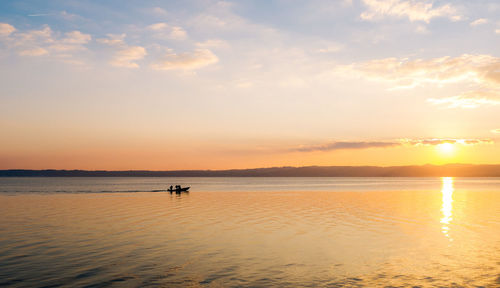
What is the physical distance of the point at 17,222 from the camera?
35000 millimetres

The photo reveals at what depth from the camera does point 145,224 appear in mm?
34094

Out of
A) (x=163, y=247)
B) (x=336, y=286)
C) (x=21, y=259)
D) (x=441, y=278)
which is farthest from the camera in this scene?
(x=163, y=247)

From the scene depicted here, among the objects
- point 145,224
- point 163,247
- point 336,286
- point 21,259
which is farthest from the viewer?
point 145,224

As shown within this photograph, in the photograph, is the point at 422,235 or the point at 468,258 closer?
the point at 468,258

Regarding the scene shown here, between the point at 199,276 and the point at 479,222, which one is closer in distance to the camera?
the point at 199,276

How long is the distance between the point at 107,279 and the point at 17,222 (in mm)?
24789

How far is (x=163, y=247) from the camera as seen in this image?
23.6 m

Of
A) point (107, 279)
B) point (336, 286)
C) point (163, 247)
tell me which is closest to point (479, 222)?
point (336, 286)

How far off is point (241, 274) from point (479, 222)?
3029cm

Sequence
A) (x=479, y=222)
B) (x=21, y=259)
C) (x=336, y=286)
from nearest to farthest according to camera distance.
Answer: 1. (x=336, y=286)
2. (x=21, y=259)
3. (x=479, y=222)

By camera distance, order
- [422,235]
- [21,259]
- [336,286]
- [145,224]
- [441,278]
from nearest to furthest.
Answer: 1. [336,286]
2. [441,278]
3. [21,259]
4. [422,235]
5. [145,224]

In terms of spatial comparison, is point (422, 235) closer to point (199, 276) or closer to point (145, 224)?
point (199, 276)

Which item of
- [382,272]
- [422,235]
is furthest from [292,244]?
[422,235]

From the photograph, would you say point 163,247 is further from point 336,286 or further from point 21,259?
point 336,286
